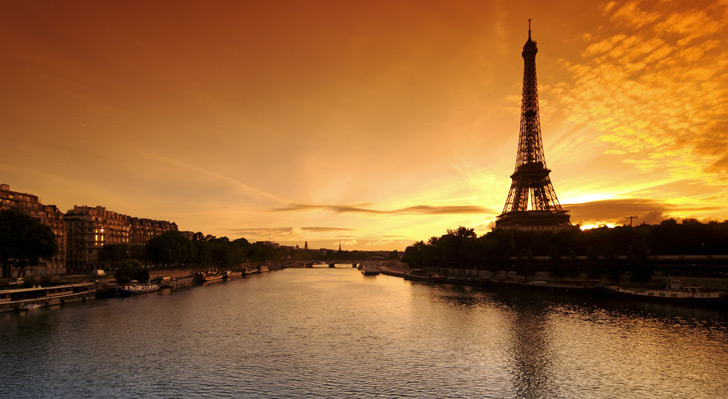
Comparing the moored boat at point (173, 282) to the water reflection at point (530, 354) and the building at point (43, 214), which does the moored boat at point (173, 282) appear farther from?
the water reflection at point (530, 354)

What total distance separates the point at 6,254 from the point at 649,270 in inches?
4958

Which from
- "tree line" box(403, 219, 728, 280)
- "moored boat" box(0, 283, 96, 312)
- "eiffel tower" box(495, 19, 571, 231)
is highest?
"eiffel tower" box(495, 19, 571, 231)

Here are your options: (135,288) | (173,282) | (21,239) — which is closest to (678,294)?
(135,288)

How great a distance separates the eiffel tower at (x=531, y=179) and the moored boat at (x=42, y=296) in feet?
412

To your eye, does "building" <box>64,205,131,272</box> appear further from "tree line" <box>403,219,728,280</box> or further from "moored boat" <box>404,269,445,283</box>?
"tree line" <box>403,219,728,280</box>

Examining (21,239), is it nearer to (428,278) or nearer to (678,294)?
(428,278)

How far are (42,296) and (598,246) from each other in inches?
4395

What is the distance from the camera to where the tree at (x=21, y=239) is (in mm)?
84125

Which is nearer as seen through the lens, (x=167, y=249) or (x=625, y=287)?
(x=625, y=287)

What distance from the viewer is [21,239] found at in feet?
284

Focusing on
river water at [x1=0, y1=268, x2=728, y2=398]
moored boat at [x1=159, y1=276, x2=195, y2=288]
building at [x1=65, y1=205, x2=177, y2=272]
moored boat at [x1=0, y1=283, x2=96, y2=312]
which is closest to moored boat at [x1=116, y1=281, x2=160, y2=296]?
moored boat at [x1=0, y1=283, x2=96, y2=312]

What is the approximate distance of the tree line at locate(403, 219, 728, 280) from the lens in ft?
284

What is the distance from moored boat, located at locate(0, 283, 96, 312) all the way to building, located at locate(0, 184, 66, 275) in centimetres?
3329

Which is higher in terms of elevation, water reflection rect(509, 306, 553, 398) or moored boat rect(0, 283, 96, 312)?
moored boat rect(0, 283, 96, 312)
